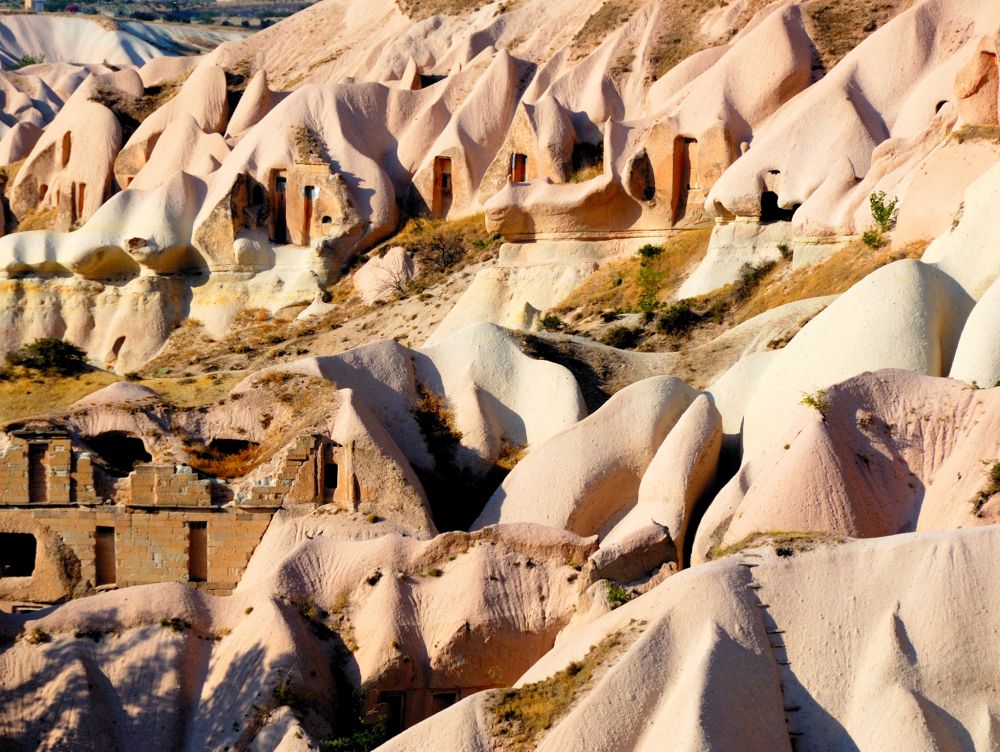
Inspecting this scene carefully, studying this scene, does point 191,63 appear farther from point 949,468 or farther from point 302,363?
point 949,468

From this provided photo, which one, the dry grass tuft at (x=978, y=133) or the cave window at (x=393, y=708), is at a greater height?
the dry grass tuft at (x=978, y=133)

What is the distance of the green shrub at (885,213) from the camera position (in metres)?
40.9

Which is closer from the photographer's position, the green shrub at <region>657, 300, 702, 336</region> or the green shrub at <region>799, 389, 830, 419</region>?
the green shrub at <region>799, 389, 830, 419</region>

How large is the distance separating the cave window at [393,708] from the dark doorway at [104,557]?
21.8 feet

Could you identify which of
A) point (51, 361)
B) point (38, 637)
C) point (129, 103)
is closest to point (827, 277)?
point (51, 361)

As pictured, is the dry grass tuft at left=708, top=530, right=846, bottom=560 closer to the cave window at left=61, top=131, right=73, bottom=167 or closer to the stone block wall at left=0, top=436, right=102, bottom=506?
the stone block wall at left=0, top=436, right=102, bottom=506

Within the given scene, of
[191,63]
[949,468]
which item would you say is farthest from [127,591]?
[191,63]

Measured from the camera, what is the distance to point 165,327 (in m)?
59.1

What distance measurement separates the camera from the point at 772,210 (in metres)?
48.4

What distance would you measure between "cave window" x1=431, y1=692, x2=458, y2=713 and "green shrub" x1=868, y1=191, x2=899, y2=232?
692 inches

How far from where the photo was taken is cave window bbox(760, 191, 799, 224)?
47875mm

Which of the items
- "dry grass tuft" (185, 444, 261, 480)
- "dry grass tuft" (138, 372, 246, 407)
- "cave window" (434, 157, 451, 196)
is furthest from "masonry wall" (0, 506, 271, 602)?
"cave window" (434, 157, 451, 196)

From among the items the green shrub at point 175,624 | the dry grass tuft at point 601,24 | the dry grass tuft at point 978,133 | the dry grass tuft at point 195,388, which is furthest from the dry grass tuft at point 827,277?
the dry grass tuft at point 601,24

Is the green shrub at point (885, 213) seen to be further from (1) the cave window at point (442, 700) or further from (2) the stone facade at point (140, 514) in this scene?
(1) the cave window at point (442, 700)
